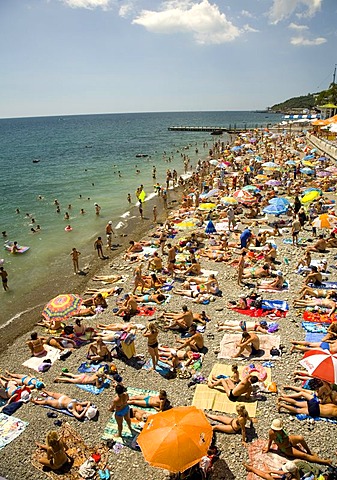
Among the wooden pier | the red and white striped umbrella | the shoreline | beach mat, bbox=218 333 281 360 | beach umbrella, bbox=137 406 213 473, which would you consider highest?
the wooden pier

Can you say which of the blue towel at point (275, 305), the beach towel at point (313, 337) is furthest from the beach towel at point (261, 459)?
the blue towel at point (275, 305)

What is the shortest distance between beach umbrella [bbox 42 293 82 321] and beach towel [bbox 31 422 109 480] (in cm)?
358

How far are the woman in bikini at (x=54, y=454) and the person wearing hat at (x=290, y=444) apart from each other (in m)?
3.80

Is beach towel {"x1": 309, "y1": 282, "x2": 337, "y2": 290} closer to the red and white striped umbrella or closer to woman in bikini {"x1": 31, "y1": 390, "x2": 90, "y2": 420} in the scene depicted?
the red and white striped umbrella

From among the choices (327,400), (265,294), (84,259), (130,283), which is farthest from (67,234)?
(327,400)

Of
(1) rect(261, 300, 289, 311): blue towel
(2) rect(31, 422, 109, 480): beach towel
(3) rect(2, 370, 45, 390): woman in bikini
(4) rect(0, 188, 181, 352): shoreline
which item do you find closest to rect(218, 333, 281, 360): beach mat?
(1) rect(261, 300, 289, 311): blue towel

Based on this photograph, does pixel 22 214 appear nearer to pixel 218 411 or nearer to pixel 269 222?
pixel 269 222

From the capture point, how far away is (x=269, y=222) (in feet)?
66.2

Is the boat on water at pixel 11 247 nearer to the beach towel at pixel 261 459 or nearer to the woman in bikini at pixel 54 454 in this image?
the woman in bikini at pixel 54 454

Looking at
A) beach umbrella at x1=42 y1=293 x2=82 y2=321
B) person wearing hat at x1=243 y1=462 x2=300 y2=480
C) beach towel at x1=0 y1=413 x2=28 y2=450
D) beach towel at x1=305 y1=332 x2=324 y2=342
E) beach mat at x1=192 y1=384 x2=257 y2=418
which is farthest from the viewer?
beach umbrella at x1=42 y1=293 x2=82 y2=321

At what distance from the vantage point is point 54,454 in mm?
6512

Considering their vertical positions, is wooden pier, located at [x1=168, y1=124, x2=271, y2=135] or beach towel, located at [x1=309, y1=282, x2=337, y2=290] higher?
wooden pier, located at [x1=168, y1=124, x2=271, y2=135]

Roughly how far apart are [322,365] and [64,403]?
18.3ft

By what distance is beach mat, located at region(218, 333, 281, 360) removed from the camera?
9.12 meters
